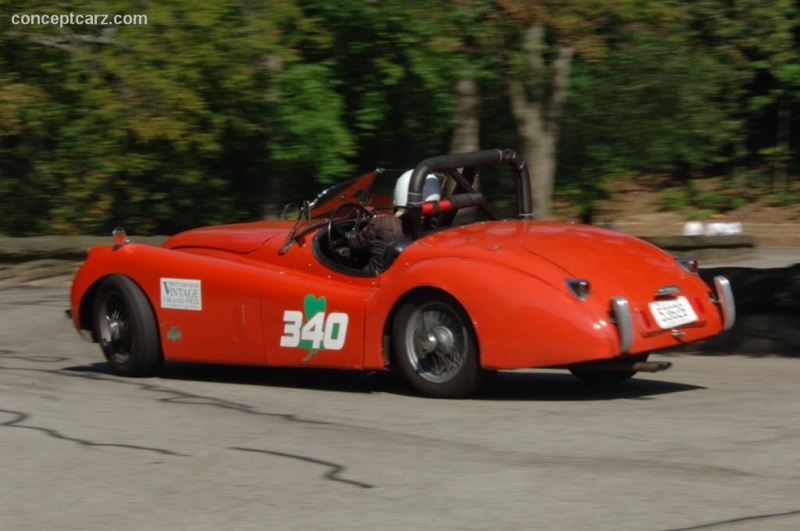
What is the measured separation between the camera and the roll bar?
26.4 feet

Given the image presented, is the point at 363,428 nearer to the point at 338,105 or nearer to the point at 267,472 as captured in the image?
the point at 267,472

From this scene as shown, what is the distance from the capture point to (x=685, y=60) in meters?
20.0

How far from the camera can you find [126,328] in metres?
9.13

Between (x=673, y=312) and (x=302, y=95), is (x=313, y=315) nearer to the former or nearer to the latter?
(x=673, y=312)

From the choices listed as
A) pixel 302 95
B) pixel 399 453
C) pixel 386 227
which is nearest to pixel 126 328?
pixel 386 227

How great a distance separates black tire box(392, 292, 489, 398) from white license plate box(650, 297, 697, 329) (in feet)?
3.31

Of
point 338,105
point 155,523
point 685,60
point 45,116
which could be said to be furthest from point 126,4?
point 155,523

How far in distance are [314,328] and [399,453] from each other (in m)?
2.18

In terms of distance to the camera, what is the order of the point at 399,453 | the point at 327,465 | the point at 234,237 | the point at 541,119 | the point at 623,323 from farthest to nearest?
1. the point at 541,119
2. the point at 234,237
3. the point at 623,323
4. the point at 399,453
5. the point at 327,465

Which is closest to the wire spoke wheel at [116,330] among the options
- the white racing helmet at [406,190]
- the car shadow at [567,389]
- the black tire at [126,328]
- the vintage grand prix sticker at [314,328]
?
the black tire at [126,328]

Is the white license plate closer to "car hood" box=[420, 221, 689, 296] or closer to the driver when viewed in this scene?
"car hood" box=[420, 221, 689, 296]

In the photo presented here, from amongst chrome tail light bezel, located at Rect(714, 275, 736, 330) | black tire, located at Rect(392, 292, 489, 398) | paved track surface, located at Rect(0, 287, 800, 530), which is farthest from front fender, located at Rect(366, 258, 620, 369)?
chrome tail light bezel, located at Rect(714, 275, 736, 330)

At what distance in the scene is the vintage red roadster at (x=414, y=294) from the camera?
7.16 m

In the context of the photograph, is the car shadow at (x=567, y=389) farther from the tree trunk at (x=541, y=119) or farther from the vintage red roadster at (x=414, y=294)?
the tree trunk at (x=541, y=119)
